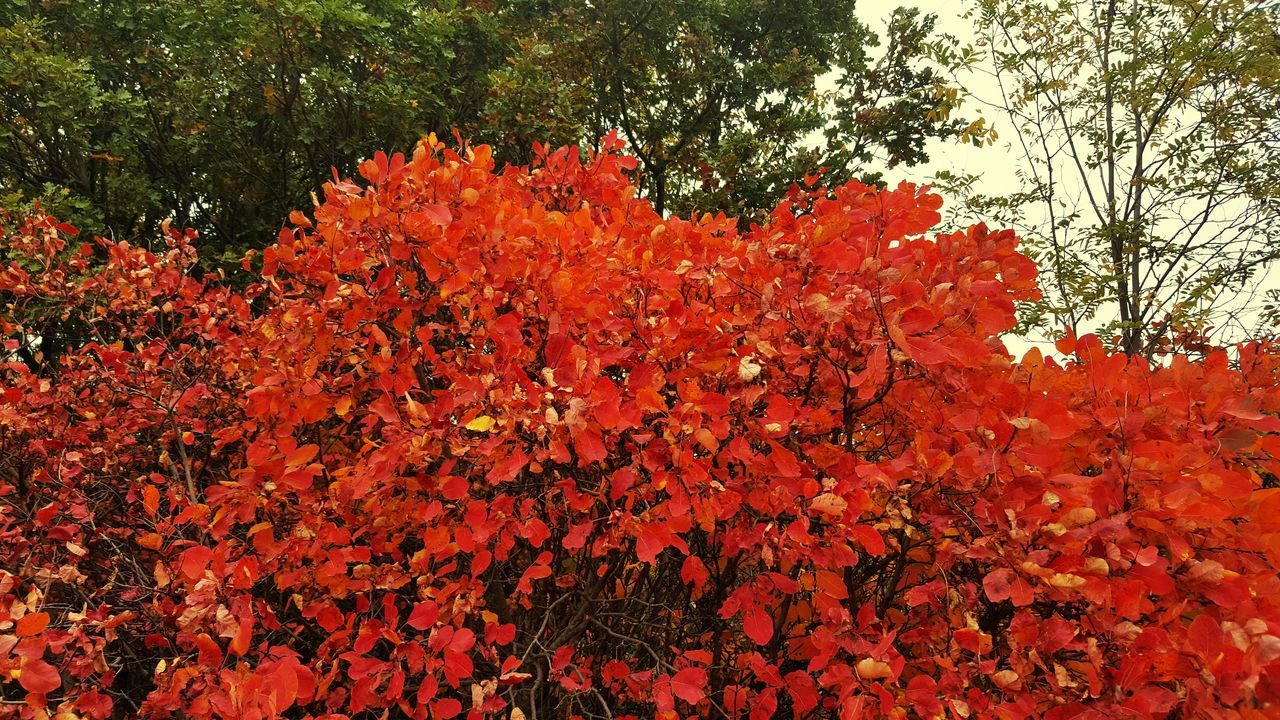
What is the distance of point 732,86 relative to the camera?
1112 centimetres

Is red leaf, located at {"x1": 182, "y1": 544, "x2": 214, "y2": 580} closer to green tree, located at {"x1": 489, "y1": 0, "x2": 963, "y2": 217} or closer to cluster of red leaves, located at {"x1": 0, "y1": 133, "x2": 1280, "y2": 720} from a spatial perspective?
cluster of red leaves, located at {"x1": 0, "y1": 133, "x2": 1280, "y2": 720}

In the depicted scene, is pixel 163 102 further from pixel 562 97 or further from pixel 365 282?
pixel 365 282

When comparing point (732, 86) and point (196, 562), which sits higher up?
point (732, 86)

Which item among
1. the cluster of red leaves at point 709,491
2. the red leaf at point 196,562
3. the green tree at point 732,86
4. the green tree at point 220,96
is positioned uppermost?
the green tree at point 732,86

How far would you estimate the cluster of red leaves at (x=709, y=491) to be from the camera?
186 cm

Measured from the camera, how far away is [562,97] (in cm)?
858

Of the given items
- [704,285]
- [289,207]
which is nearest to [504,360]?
[704,285]

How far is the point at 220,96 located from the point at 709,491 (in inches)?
392

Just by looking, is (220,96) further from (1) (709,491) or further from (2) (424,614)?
(1) (709,491)

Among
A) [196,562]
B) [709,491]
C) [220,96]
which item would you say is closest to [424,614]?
[196,562]

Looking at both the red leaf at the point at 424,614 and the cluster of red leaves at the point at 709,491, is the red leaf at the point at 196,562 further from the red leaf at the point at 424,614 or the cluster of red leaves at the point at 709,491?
the red leaf at the point at 424,614

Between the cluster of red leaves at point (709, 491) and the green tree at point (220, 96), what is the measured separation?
6108 mm

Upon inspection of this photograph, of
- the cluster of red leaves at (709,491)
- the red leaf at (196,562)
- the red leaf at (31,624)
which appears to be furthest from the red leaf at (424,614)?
the red leaf at (31,624)

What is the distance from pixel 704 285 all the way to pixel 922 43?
960 centimetres
